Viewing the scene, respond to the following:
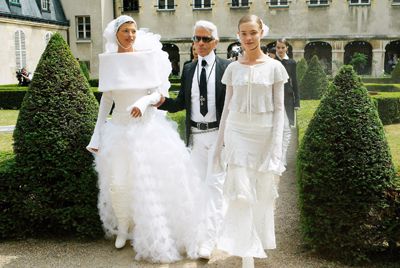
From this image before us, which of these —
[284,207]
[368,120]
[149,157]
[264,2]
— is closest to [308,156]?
[368,120]

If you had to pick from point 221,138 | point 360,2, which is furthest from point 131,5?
point 221,138

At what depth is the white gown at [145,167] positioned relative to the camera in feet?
13.4

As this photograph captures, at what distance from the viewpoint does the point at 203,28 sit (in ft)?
13.5

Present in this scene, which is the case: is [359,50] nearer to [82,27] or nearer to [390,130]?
[82,27]

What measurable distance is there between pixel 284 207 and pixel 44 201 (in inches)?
105

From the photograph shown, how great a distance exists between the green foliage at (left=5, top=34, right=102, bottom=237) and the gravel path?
0.17 metres

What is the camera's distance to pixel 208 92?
13.8ft

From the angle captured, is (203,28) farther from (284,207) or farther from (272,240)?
(284,207)

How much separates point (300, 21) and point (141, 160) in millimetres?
25115

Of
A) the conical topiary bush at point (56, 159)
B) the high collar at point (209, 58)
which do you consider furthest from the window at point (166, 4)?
the high collar at point (209, 58)

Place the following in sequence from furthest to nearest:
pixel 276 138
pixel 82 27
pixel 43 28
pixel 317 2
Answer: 1. pixel 82 27
2. pixel 317 2
3. pixel 43 28
4. pixel 276 138

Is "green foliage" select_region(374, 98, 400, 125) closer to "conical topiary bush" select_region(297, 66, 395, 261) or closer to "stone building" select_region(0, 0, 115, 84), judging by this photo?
"conical topiary bush" select_region(297, 66, 395, 261)

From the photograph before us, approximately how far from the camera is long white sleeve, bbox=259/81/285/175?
3471mm

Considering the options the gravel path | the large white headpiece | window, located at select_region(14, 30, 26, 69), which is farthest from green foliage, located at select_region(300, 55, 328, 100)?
window, located at select_region(14, 30, 26, 69)
